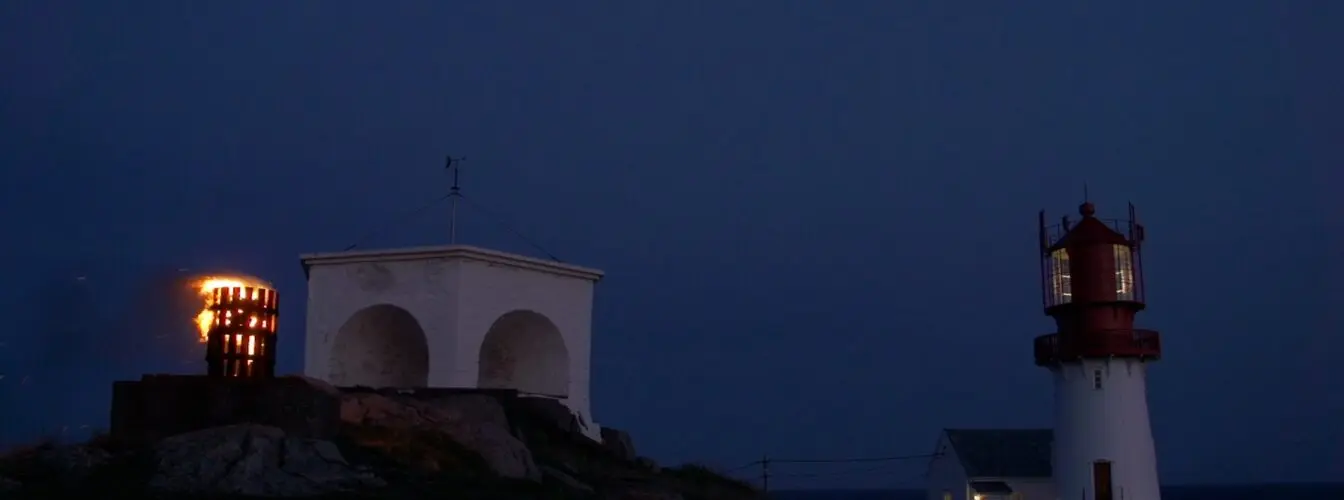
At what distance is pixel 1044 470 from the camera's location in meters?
47.0

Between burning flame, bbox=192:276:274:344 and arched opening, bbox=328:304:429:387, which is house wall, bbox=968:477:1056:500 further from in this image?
burning flame, bbox=192:276:274:344

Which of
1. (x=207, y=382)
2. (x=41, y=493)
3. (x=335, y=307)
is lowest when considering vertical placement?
(x=41, y=493)

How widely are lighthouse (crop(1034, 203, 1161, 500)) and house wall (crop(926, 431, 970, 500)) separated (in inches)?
442

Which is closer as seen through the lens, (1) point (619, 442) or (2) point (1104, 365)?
(1) point (619, 442)

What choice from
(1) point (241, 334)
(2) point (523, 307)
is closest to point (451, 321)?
(2) point (523, 307)

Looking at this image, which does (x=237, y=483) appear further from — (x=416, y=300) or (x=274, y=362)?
(x=416, y=300)

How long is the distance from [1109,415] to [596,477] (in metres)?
18.9

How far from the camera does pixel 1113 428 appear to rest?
36.5 metres

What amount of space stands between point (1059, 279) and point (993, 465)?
1185 cm

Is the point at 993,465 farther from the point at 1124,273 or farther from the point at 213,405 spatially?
the point at 213,405

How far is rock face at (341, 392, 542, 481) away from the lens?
70.2 ft

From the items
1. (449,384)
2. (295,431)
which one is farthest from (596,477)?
(295,431)

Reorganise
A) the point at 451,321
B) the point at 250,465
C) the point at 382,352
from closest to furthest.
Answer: the point at 250,465, the point at 451,321, the point at 382,352

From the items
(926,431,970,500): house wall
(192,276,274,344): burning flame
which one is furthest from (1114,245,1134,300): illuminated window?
(192,276,274,344): burning flame
